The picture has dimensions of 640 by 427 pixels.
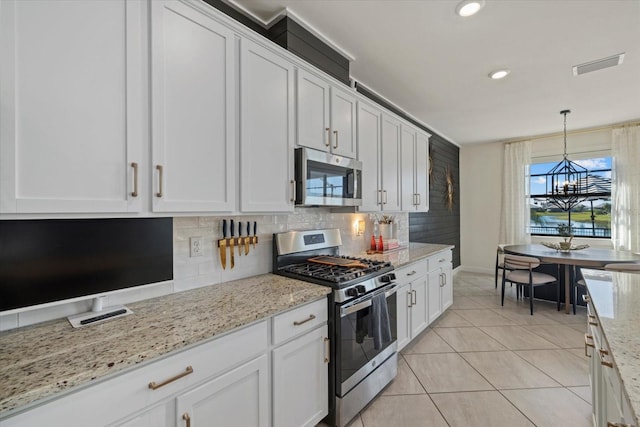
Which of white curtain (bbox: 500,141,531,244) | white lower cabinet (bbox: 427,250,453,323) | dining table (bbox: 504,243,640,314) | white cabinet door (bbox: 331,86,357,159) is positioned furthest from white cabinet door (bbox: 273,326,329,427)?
white curtain (bbox: 500,141,531,244)

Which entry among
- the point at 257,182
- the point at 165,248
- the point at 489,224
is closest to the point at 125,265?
the point at 165,248

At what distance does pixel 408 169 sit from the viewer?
3.39 metres

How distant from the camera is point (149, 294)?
154 centimetres

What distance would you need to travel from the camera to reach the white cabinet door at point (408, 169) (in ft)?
10.8

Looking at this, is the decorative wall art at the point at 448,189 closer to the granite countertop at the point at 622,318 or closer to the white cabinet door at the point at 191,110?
the granite countertop at the point at 622,318

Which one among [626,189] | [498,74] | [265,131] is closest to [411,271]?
[265,131]

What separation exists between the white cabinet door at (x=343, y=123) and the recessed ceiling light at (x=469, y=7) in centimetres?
96

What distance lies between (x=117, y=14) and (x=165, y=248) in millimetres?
1108

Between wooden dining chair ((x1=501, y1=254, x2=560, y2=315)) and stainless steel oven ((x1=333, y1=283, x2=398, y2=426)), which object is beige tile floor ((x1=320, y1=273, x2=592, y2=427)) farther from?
wooden dining chair ((x1=501, y1=254, x2=560, y2=315))

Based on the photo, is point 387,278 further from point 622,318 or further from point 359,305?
point 622,318

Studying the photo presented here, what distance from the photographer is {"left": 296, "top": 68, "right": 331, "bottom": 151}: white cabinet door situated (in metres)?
2.01

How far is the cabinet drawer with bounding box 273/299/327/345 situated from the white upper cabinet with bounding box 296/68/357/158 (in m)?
1.12

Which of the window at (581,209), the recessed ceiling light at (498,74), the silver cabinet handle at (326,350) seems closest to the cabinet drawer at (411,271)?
the silver cabinet handle at (326,350)

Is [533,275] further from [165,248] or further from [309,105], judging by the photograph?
[165,248]
